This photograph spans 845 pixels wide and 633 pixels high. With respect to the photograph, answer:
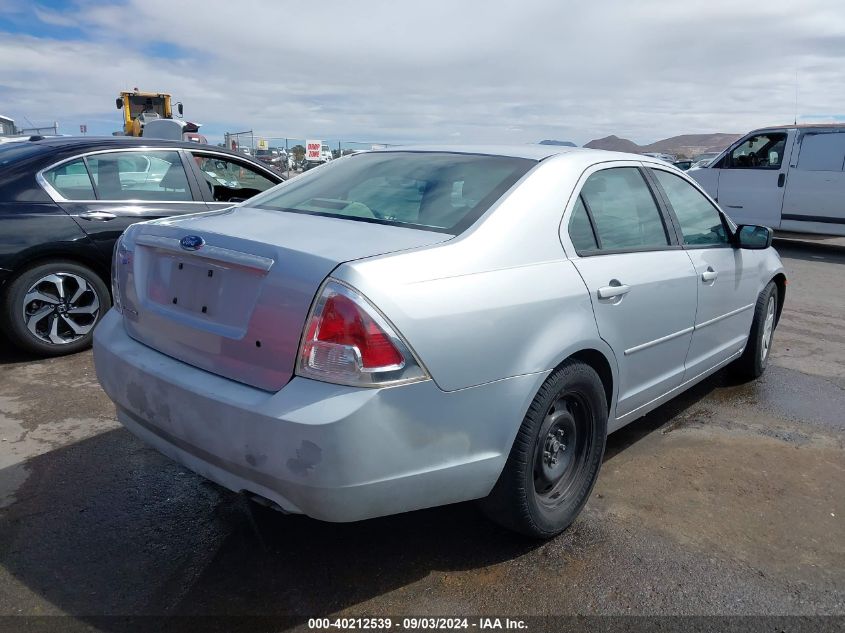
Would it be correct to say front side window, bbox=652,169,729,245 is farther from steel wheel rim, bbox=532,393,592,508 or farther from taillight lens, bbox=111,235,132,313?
taillight lens, bbox=111,235,132,313

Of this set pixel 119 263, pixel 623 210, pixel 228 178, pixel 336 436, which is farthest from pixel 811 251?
pixel 336 436

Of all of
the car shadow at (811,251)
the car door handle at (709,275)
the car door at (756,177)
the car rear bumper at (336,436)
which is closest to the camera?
the car rear bumper at (336,436)

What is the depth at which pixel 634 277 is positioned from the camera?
318 centimetres

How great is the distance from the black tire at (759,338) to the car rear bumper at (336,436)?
288 centimetres

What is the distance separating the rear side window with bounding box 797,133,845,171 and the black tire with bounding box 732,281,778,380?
8282 millimetres

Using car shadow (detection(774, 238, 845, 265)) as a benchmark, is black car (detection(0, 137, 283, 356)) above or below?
above

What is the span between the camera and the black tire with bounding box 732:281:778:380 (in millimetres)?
4730

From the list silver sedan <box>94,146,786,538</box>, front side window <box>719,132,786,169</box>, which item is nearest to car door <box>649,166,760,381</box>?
silver sedan <box>94,146,786,538</box>

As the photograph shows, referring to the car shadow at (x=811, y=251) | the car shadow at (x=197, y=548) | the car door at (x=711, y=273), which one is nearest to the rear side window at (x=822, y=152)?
the car shadow at (x=811, y=251)

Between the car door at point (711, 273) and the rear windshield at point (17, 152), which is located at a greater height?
the rear windshield at point (17, 152)

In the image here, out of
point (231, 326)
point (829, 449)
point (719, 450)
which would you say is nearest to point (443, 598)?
point (231, 326)

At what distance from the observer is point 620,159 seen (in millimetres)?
Result: 3572

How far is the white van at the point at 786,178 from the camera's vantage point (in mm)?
11875

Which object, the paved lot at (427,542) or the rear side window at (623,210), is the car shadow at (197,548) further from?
the rear side window at (623,210)
